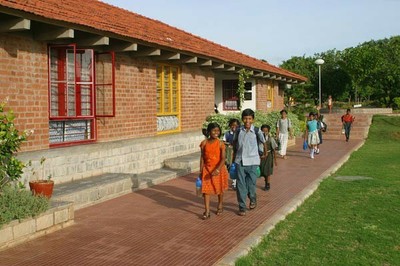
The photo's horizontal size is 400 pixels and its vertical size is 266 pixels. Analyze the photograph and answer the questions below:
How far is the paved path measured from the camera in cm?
545

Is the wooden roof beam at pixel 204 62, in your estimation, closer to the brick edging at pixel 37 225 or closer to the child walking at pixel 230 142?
the child walking at pixel 230 142

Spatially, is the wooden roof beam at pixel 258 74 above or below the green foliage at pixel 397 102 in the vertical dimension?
above

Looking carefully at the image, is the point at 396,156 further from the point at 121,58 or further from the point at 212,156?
the point at 212,156

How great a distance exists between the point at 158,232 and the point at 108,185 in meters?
2.51

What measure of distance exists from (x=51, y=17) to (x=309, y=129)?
1027cm

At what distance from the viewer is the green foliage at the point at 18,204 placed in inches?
233

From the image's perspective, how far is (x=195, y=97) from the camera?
616 inches

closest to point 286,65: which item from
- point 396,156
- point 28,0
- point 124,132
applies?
point 396,156

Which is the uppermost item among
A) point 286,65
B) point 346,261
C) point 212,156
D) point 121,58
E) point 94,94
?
point 286,65

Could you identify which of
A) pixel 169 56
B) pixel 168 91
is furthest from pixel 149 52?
pixel 168 91

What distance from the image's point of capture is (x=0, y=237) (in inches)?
225

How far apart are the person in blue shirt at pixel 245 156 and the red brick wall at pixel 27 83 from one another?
3807 millimetres

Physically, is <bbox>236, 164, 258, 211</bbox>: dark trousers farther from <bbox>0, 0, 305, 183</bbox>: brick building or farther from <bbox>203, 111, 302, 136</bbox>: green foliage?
<bbox>203, 111, 302, 136</bbox>: green foliage

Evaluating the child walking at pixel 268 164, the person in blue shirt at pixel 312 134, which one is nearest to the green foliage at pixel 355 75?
the person in blue shirt at pixel 312 134
